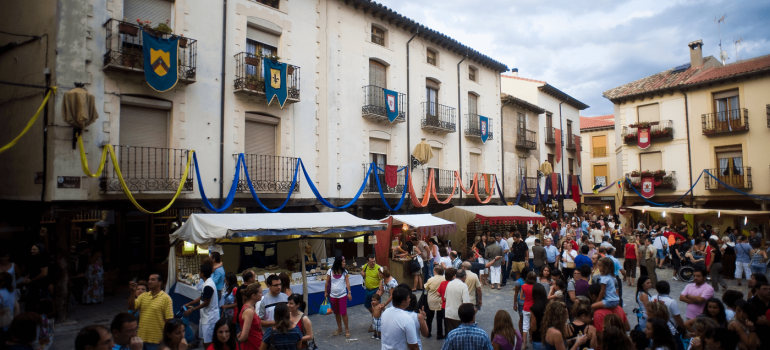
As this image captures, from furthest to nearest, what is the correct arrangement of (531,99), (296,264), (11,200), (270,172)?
1. (531,99)
2. (270,172)
3. (296,264)
4. (11,200)

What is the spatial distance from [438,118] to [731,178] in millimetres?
16842

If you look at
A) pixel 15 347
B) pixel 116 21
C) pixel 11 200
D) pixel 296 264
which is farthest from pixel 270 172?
pixel 15 347

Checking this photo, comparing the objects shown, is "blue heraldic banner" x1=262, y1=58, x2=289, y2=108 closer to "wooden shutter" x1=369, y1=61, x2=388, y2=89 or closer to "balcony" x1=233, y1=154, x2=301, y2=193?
"balcony" x1=233, y1=154, x2=301, y2=193

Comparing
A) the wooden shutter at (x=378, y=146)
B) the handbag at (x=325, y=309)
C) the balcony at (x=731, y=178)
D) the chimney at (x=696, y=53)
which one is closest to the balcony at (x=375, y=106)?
the wooden shutter at (x=378, y=146)

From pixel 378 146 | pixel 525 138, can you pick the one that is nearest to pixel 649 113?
pixel 525 138

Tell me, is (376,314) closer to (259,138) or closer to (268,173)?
(268,173)

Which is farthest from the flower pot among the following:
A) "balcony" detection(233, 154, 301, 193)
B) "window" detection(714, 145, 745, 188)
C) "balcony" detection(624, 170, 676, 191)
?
"window" detection(714, 145, 745, 188)

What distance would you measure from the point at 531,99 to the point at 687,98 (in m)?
8.67

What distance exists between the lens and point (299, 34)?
15.1m

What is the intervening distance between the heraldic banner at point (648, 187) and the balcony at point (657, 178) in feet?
0.82

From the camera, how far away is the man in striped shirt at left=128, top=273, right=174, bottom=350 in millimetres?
6180

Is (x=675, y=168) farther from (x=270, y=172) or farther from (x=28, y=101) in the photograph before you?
(x=28, y=101)

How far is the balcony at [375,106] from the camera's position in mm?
17078

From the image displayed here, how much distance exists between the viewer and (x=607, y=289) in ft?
23.5
